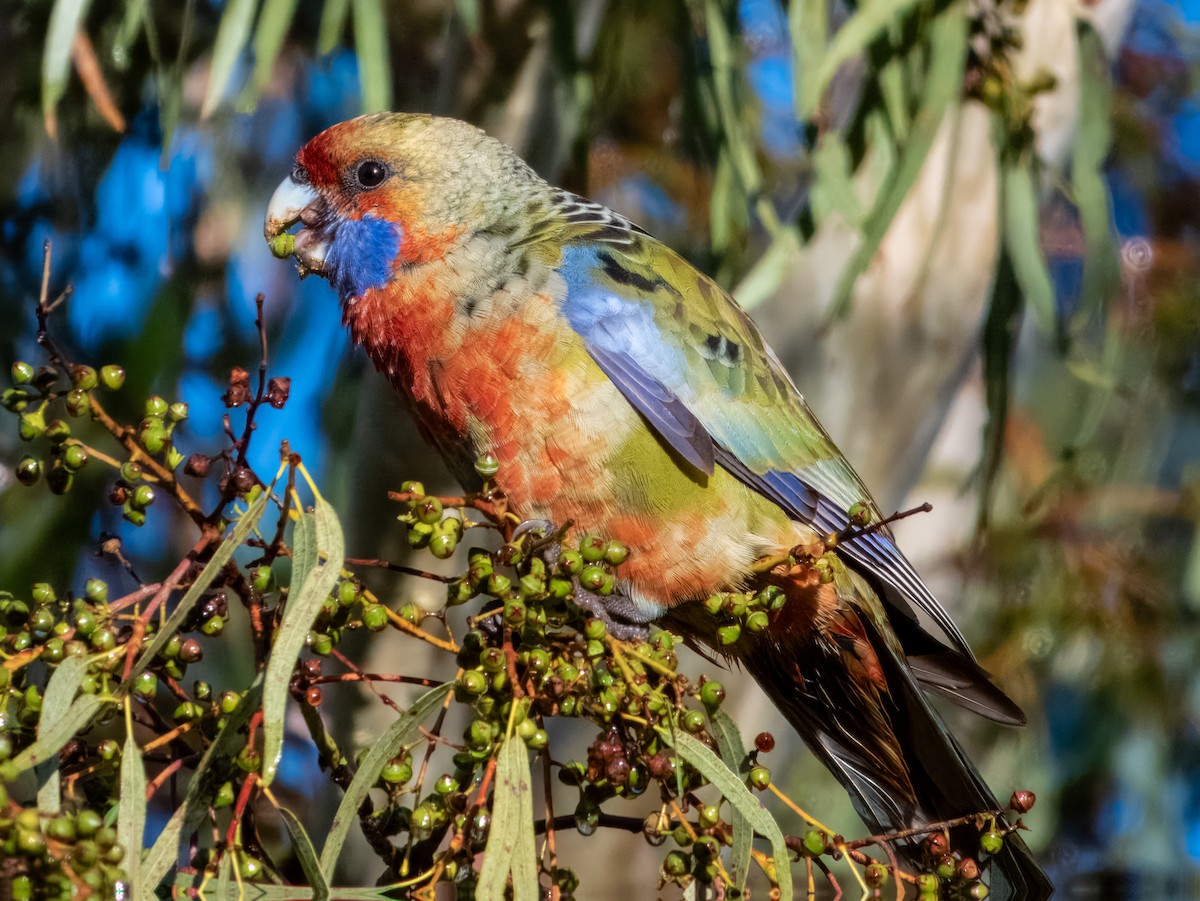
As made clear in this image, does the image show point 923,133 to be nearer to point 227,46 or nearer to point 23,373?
point 227,46

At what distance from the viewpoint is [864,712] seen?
184 centimetres

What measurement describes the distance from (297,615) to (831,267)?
6.58 feet

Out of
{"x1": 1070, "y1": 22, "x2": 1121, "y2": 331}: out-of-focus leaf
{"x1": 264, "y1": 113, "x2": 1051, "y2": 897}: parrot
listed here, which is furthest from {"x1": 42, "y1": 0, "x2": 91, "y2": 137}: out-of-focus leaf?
{"x1": 1070, "y1": 22, "x2": 1121, "y2": 331}: out-of-focus leaf

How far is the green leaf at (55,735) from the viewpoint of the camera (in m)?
0.91

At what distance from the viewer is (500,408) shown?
1.58 meters

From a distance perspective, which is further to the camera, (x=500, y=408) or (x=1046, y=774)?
(x=1046, y=774)

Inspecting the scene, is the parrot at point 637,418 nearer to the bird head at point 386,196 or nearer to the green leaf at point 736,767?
the bird head at point 386,196

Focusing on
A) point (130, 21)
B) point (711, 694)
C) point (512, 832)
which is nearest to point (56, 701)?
point (512, 832)

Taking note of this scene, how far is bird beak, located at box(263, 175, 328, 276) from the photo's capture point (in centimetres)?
186

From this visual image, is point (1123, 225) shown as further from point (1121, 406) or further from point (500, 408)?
point (500, 408)

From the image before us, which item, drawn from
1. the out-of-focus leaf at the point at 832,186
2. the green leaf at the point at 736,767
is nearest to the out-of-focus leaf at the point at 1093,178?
the out-of-focus leaf at the point at 832,186

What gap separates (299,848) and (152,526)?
2033 mm

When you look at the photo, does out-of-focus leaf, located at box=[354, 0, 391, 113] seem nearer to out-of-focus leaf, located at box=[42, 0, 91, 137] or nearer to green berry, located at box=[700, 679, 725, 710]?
out-of-focus leaf, located at box=[42, 0, 91, 137]

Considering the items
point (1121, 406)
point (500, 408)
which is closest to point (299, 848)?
point (500, 408)
